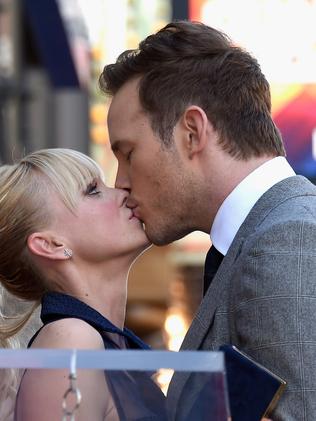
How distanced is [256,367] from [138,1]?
886cm

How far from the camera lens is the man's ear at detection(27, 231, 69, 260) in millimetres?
3176

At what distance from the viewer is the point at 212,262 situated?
318 centimetres

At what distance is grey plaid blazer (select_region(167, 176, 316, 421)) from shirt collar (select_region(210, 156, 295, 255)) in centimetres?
11

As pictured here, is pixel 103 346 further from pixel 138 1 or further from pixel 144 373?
pixel 138 1

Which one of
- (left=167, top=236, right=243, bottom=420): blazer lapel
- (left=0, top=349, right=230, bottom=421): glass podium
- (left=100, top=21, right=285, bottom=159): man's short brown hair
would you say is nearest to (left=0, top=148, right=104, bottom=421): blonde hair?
(left=100, top=21, right=285, bottom=159): man's short brown hair

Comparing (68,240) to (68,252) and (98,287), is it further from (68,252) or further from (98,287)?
(98,287)

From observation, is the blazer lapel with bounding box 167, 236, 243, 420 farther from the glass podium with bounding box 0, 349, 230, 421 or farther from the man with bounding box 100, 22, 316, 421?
the glass podium with bounding box 0, 349, 230, 421

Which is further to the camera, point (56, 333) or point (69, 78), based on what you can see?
point (69, 78)

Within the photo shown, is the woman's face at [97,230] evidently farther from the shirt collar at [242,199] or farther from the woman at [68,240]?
the shirt collar at [242,199]

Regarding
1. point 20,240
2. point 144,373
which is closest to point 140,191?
point 20,240

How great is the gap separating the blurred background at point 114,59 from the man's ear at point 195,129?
0.72 metres

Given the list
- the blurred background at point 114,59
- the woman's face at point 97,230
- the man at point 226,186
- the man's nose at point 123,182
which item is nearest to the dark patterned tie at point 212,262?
the man at point 226,186

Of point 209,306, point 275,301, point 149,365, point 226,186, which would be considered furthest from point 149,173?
point 149,365

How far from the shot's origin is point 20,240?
3.22m
